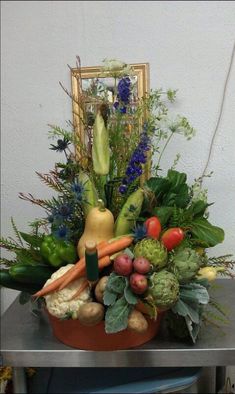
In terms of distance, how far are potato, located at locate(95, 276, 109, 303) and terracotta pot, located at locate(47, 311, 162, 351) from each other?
0.13 ft

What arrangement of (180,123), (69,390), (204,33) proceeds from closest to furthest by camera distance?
1. (69,390)
2. (180,123)
3. (204,33)

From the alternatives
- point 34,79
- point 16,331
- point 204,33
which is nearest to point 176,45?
Answer: point 204,33

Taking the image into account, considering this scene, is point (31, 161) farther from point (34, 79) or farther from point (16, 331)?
point (16, 331)

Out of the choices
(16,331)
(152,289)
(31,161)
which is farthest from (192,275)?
(31,161)

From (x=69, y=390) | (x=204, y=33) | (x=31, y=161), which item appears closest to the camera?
(x=69, y=390)

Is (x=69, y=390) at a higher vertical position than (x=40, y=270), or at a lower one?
lower

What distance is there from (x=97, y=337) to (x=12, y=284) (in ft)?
0.57

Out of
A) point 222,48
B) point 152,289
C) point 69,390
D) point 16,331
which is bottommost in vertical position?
point 69,390

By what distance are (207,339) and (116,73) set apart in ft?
1.75

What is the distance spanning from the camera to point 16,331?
67 centimetres

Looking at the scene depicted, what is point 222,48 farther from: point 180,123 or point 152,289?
point 152,289

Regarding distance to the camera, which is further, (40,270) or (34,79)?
(34,79)

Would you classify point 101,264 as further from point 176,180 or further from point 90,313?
point 176,180

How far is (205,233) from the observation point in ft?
2.10
